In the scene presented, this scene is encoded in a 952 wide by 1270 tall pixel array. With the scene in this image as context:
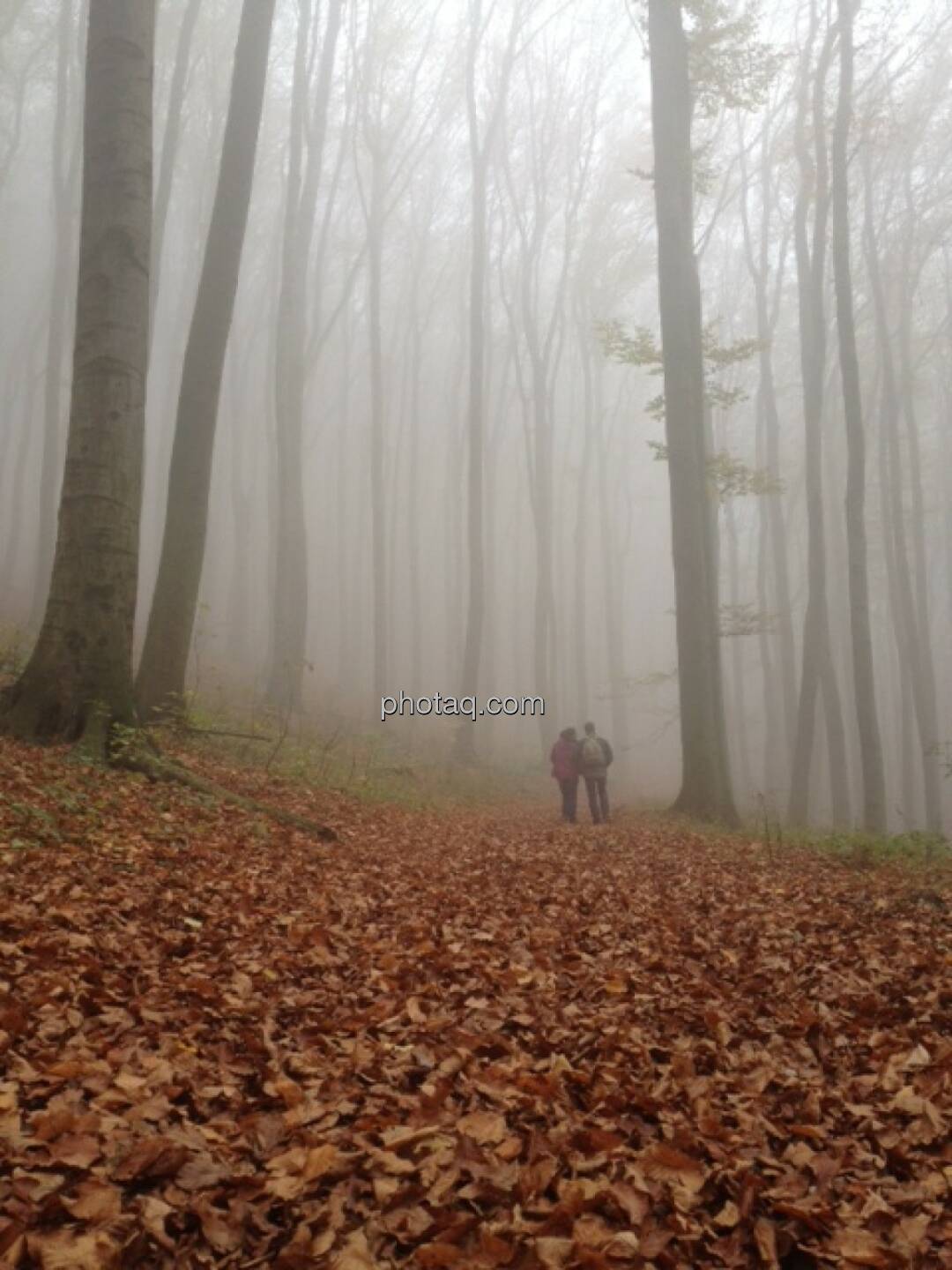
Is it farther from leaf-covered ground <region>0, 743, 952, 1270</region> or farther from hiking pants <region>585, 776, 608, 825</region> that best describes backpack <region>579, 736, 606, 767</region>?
leaf-covered ground <region>0, 743, 952, 1270</region>

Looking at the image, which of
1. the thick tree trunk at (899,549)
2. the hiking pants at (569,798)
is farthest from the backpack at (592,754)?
the thick tree trunk at (899,549)

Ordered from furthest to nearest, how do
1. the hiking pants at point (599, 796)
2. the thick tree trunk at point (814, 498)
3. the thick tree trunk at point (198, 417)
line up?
the thick tree trunk at point (814, 498) → the hiking pants at point (599, 796) → the thick tree trunk at point (198, 417)

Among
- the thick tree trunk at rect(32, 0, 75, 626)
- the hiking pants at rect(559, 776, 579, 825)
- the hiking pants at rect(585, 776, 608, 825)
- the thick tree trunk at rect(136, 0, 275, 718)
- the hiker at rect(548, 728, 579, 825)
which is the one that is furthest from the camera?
the thick tree trunk at rect(32, 0, 75, 626)

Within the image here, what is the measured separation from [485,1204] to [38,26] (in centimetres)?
2863

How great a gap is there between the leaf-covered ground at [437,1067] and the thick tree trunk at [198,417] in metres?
3.37

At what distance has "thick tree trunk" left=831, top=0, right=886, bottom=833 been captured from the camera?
1348 cm

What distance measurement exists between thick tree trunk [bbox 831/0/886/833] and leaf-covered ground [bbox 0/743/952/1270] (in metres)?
8.52

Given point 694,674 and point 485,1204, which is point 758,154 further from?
point 485,1204

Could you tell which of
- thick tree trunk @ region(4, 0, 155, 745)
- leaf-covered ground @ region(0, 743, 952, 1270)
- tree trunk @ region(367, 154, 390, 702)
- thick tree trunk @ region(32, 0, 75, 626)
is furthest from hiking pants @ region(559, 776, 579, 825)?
thick tree trunk @ region(32, 0, 75, 626)

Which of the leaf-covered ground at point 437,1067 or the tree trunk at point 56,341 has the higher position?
the tree trunk at point 56,341

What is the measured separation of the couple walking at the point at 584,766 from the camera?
11.9m

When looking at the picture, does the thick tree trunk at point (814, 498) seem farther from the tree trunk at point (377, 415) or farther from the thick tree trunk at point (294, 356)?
the tree trunk at point (377, 415)

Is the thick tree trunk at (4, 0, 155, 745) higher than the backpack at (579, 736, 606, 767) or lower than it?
higher

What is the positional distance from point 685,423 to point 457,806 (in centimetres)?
660
